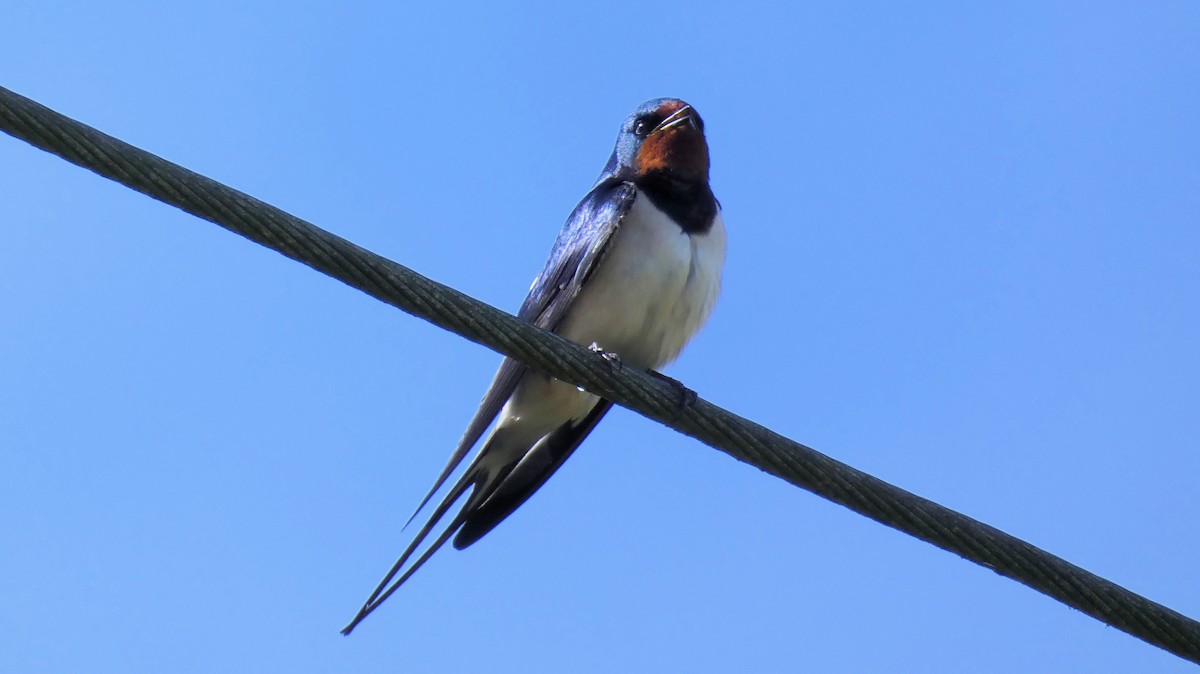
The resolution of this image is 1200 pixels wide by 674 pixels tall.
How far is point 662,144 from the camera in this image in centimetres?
533

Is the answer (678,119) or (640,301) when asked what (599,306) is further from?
(678,119)

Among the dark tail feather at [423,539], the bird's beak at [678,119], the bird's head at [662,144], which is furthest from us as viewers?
the bird's beak at [678,119]

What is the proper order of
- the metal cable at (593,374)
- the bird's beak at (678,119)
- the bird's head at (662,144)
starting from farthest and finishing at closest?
the bird's beak at (678,119)
the bird's head at (662,144)
the metal cable at (593,374)

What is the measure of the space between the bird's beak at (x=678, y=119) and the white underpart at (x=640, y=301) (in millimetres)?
528

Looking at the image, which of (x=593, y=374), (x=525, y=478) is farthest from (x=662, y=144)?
(x=593, y=374)

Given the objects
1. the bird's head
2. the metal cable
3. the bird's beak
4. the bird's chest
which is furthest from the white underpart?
the metal cable

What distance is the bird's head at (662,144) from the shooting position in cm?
523

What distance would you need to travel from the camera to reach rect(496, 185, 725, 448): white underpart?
4.77 meters

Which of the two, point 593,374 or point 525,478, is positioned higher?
point 525,478

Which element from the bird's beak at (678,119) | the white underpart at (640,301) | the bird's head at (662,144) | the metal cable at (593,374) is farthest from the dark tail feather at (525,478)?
the metal cable at (593,374)

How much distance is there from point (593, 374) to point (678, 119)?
2.47 meters

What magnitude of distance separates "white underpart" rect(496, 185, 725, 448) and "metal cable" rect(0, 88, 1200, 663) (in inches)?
57.2

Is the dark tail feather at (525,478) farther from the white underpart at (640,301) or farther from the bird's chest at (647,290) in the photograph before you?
the bird's chest at (647,290)

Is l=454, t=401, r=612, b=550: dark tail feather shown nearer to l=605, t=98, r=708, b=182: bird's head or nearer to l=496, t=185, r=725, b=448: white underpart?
l=496, t=185, r=725, b=448: white underpart
